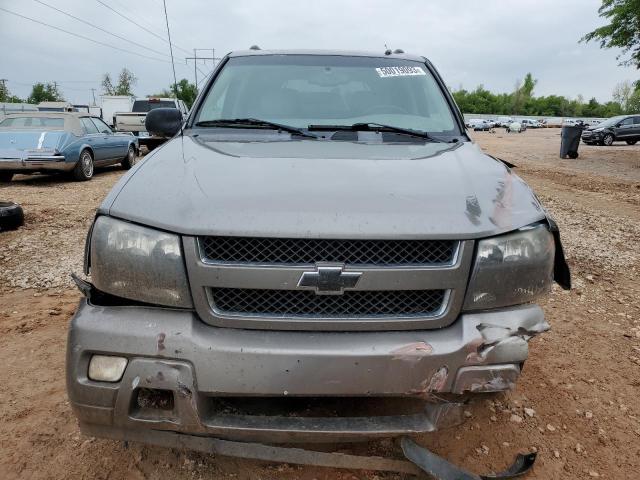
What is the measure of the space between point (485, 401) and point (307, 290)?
81cm

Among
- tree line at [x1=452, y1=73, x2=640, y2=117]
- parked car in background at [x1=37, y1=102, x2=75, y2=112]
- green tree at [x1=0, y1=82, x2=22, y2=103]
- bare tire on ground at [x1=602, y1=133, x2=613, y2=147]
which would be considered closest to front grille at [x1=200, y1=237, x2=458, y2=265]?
parked car in background at [x1=37, y1=102, x2=75, y2=112]

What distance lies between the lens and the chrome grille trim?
62.9 inches

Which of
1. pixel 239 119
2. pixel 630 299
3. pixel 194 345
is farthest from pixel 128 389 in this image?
pixel 630 299

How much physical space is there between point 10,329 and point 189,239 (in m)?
2.49

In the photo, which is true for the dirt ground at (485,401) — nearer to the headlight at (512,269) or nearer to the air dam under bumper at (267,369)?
the air dam under bumper at (267,369)

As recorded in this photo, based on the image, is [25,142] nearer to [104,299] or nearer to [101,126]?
[101,126]

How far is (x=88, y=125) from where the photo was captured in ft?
36.3

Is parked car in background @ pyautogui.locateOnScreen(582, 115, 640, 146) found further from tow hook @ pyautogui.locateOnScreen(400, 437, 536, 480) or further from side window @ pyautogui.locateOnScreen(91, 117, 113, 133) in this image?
tow hook @ pyautogui.locateOnScreen(400, 437, 536, 480)

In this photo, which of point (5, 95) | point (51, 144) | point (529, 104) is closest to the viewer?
point (51, 144)

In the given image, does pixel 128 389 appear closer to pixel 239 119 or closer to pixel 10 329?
pixel 239 119

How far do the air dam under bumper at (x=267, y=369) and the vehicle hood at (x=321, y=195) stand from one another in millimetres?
337

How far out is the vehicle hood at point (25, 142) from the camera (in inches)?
372

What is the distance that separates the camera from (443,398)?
1.68 m

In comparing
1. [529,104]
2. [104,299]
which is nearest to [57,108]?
[104,299]
